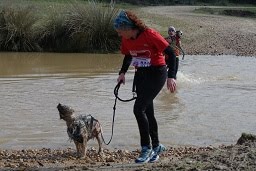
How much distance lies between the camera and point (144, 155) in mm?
7520

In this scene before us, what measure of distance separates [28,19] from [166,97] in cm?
1250

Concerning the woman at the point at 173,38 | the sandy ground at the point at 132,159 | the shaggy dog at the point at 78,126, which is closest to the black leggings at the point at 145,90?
the sandy ground at the point at 132,159

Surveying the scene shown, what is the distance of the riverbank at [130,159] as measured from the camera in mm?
6887

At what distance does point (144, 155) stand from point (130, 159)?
2.47ft

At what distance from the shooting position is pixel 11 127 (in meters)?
10.4

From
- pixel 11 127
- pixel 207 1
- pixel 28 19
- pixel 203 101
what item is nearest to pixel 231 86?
pixel 203 101

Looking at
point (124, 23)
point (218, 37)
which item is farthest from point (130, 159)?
point (218, 37)

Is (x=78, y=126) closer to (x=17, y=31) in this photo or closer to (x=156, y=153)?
(x=156, y=153)

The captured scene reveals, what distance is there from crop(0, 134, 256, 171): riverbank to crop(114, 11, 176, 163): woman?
521mm

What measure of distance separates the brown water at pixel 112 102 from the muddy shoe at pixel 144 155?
166 centimetres

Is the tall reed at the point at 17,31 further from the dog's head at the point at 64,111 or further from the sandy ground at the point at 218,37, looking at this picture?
the dog's head at the point at 64,111

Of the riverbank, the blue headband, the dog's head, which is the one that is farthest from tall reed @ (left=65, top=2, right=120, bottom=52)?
the blue headband

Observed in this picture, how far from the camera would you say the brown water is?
391 inches

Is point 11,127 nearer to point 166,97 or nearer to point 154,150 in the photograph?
point 154,150
